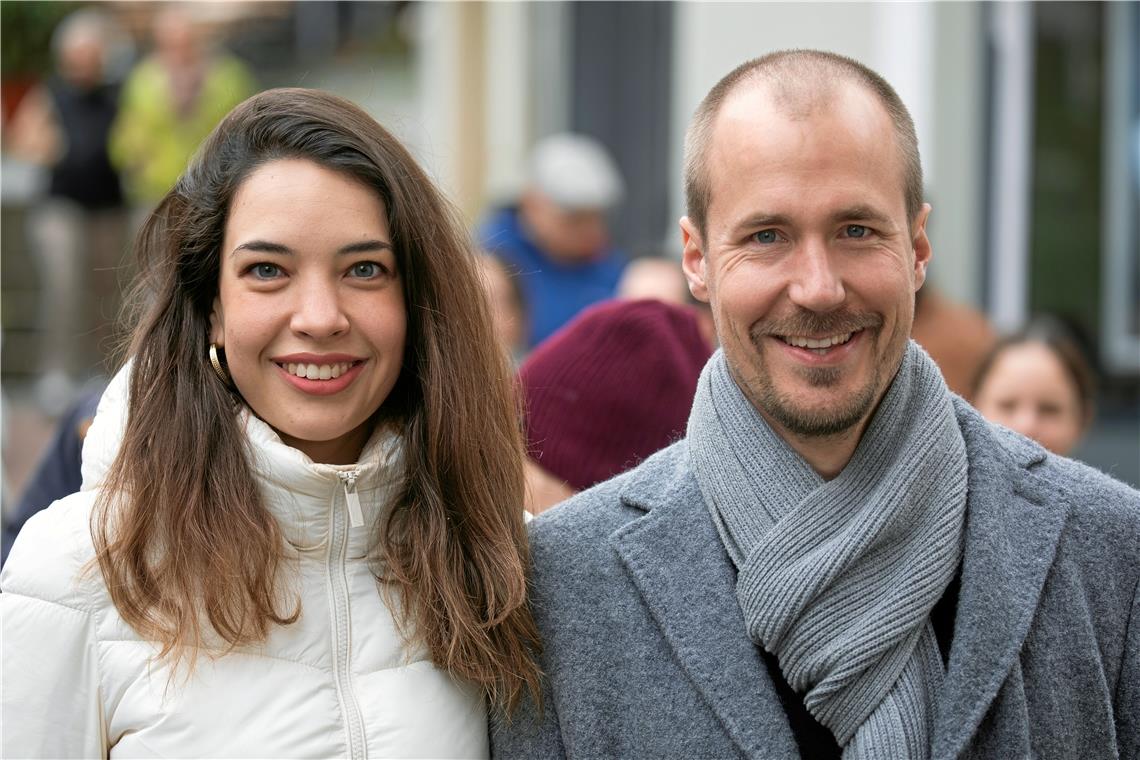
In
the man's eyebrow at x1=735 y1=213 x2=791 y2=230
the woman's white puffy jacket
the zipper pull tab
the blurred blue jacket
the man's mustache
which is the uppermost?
the man's eyebrow at x1=735 y1=213 x2=791 y2=230

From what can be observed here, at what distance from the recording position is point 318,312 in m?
2.94

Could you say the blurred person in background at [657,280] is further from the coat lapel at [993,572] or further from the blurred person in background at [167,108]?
the blurred person in background at [167,108]

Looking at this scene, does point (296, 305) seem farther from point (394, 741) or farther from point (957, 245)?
point (957, 245)

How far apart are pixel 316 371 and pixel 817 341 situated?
2.80ft

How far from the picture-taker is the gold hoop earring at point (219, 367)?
123 inches

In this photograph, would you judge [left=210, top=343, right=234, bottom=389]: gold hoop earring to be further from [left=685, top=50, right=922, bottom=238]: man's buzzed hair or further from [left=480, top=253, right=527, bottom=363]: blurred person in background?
[left=480, top=253, right=527, bottom=363]: blurred person in background

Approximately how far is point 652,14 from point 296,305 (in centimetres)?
911

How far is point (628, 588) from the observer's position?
3055 millimetres

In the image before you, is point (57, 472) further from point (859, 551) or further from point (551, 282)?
point (551, 282)

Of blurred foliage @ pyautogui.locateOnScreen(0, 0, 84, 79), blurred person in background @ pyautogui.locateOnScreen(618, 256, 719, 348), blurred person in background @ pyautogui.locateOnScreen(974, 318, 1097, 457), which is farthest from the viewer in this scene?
blurred foliage @ pyautogui.locateOnScreen(0, 0, 84, 79)

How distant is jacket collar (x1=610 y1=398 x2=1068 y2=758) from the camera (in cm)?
283

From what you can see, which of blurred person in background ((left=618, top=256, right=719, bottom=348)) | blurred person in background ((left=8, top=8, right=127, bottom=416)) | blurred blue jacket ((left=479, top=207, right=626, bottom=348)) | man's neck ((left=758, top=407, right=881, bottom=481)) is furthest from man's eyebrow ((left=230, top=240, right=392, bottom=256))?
blurred person in background ((left=8, top=8, right=127, bottom=416))

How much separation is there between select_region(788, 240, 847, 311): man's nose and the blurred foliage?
1466 cm

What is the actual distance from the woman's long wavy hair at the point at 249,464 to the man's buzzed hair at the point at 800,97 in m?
0.49
